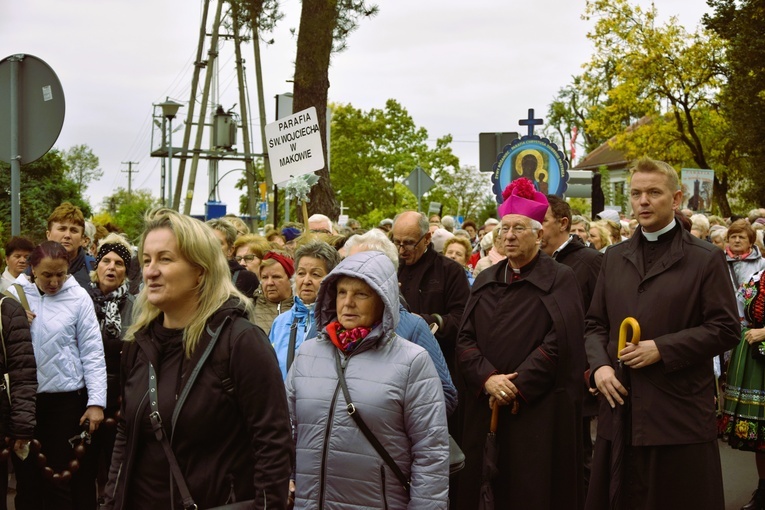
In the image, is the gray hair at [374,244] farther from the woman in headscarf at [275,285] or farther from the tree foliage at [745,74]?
the tree foliage at [745,74]

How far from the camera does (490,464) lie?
570 cm

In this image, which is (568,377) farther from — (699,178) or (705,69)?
(705,69)

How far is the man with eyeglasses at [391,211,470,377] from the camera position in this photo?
721 centimetres

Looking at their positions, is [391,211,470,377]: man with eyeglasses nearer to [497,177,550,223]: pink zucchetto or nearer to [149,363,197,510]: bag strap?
[497,177,550,223]: pink zucchetto

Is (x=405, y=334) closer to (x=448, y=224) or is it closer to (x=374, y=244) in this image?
(x=374, y=244)

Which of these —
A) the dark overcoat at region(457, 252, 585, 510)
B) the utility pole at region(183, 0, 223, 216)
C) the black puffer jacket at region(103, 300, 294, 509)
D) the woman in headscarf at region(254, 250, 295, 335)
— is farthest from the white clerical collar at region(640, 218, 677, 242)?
the utility pole at region(183, 0, 223, 216)

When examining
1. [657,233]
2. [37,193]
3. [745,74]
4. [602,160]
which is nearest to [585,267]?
[657,233]

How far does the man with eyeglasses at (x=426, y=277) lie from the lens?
23.7 ft

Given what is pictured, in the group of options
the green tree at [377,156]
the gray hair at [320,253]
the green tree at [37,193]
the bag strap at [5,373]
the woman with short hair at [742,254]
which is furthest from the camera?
the green tree at [377,156]

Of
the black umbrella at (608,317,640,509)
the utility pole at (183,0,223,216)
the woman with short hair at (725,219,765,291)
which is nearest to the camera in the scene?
the black umbrella at (608,317,640,509)

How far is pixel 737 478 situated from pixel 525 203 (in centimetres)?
415

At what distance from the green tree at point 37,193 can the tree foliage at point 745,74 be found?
64.8 ft

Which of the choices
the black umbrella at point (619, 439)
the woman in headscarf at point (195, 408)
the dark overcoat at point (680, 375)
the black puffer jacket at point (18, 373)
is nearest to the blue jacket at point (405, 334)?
the black umbrella at point (619, 439)

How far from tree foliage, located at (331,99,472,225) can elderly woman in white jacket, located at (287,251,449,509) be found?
5176 centimetres
